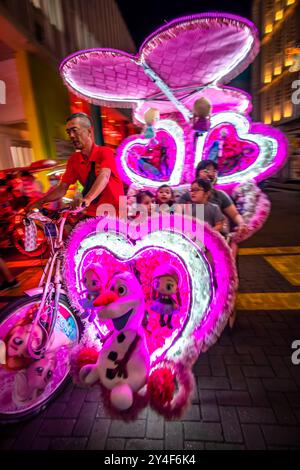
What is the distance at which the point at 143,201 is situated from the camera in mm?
2561

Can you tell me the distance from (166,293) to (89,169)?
53.6 inches

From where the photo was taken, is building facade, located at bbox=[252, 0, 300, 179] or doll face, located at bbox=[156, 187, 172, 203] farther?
building facade, located at bbox=[252, 0, 300, 179]

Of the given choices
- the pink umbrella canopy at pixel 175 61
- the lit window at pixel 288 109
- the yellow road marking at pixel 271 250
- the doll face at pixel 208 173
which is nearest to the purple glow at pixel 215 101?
the pink umbrella canopy at pixel 175 61

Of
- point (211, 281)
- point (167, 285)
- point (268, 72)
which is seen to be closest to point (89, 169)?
point (167, 285)

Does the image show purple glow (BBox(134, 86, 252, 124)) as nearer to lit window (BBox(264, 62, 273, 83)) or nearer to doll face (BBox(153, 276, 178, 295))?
doll face (BBox(153, 276, 178, 295))

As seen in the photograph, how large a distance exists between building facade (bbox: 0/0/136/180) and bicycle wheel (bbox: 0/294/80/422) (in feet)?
21.2

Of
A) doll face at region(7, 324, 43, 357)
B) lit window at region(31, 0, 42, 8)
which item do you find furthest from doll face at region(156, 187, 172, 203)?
lit window at region(31, 0, 42, 8)

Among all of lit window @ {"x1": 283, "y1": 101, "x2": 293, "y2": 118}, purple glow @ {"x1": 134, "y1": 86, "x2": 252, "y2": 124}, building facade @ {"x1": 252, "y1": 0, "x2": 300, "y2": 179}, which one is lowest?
purple glow @ {"x1": 134, "y1": 86, "x2": 252, "y2": 124}

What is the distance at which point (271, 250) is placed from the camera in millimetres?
5727

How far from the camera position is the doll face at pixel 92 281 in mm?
2074

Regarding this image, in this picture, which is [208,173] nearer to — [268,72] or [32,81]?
[32,81]

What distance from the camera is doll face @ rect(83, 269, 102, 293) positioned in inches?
81.7

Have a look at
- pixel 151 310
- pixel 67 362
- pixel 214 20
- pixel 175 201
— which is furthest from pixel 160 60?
pixel 67 362

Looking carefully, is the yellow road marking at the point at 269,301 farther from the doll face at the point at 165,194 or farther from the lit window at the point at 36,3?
the lit window at the point at 36,3
